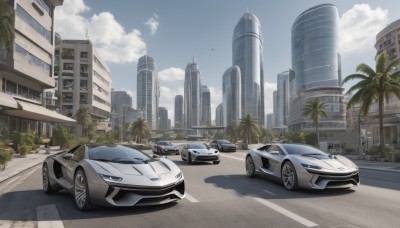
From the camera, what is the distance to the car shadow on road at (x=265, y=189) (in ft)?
24.4

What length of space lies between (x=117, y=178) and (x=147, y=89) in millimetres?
182916

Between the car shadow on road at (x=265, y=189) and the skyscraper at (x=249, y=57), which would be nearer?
the car shadow on road at (x=265, y=189)

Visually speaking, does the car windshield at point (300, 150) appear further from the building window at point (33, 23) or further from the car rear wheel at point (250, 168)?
the building window at point (33, 23)

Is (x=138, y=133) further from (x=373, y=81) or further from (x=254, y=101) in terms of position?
(x=254, y=101)

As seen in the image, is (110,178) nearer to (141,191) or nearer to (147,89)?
(141,191)

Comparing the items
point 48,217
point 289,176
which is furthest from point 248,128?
point 48,217

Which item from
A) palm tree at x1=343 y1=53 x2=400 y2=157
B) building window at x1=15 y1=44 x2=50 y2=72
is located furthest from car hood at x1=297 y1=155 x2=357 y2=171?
building window at x1=15 y1=44 x2=50 y2=72

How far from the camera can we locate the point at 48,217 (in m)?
5.42

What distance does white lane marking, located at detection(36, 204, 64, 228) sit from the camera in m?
4.94

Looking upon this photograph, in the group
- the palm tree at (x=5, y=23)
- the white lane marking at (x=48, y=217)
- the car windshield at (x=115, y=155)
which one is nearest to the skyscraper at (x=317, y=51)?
the palm tree at (x=5, y=23)

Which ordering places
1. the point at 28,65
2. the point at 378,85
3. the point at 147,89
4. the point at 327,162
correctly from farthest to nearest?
the point at 147,89 < the point at 28,65 < the point at 378,85 < the point at 327,162

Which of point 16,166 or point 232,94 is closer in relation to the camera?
point 16,166

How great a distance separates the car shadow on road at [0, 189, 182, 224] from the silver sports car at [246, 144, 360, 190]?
334cm

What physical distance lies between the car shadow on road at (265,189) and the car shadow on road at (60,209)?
A: 2412mm
